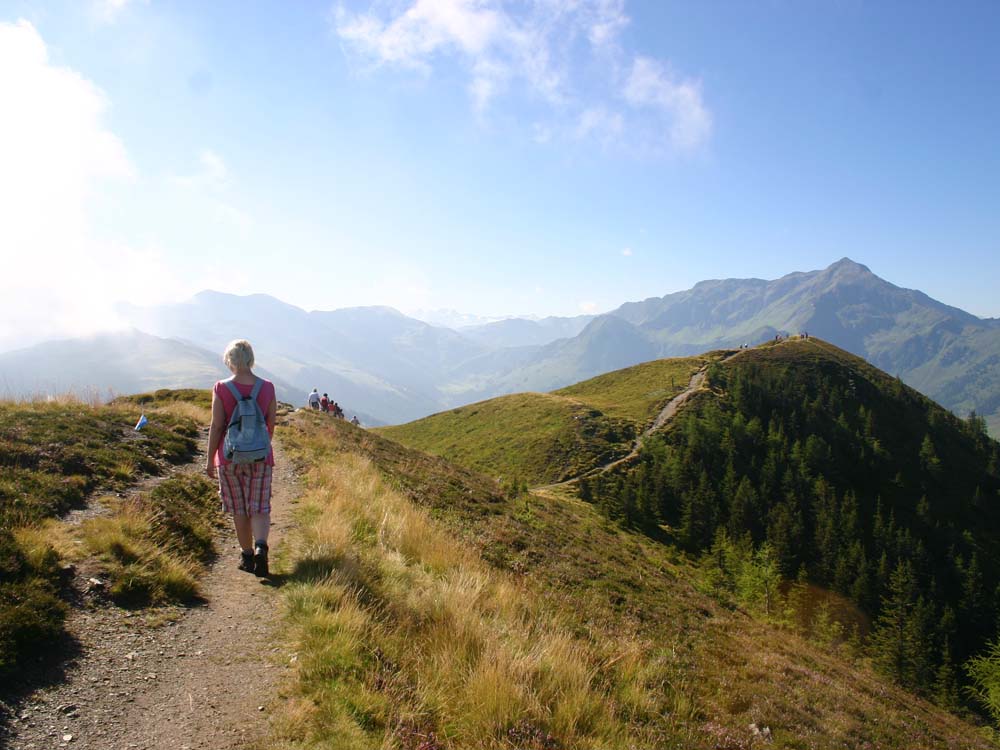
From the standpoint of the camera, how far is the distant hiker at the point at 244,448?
7625 millimetres

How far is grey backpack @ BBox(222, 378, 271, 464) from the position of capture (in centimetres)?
757

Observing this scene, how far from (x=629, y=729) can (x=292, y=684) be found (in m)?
3.81

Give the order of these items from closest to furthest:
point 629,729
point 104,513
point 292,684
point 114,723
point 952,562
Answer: point 114,723 < point 292,684 < point 629,729 < point 104,513 < point 952,562

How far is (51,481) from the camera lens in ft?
32.1

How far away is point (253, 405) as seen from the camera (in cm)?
774

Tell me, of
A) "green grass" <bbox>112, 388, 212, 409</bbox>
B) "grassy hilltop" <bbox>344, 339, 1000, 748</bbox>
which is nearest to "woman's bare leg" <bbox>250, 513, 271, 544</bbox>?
"green grass" <bbox>112, 388, 212, 409</bbox>

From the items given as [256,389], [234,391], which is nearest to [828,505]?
[256,389]

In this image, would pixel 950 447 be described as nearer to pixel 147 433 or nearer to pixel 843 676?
pixel 843 676

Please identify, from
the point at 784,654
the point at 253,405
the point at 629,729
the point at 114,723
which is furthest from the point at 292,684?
the point at 784,654

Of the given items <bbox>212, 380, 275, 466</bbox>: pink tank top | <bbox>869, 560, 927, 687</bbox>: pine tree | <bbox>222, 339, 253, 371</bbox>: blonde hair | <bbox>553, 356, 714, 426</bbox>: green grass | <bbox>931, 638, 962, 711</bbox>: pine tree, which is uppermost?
<bbox>222, 339, 253, 371</bbox>: blonde hair

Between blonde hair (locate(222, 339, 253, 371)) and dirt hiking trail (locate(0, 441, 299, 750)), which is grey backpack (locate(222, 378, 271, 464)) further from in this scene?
dirt hiking trail (locate(0, 441, 299, 750))

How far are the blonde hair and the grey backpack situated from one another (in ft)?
0.95

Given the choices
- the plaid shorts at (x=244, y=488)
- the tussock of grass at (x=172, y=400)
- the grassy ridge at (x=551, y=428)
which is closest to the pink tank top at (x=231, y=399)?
the plaid shorts at (x=244, y=488)

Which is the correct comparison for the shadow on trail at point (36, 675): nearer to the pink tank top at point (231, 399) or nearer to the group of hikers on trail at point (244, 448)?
the group of hikers on trail at point (244, 448)
